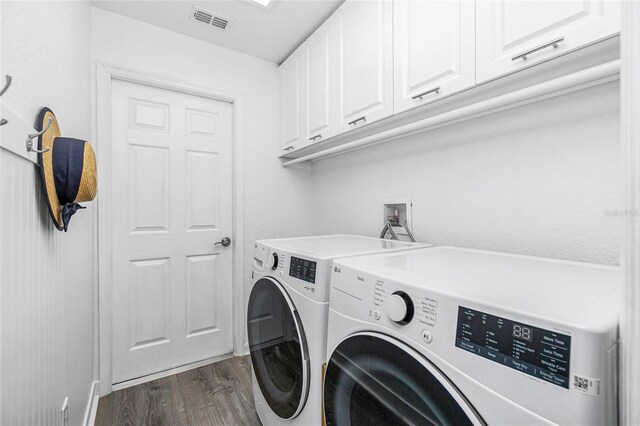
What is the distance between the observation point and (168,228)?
82.3 inches

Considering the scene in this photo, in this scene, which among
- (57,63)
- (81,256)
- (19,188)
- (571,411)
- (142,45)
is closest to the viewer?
(571,411)

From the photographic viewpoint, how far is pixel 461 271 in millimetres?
778

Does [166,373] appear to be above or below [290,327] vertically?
below

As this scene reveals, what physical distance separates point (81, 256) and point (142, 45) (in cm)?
144

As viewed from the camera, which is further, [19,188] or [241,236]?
[241,236]

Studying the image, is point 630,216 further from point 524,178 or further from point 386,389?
point 524,178

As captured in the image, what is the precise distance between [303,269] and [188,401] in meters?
1.35

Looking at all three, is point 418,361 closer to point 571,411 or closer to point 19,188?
point 571,411

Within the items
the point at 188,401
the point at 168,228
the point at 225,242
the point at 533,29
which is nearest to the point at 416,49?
the point at 533,29

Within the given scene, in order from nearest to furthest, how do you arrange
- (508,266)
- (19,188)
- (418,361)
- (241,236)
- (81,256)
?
(418,361) → (19,188) → (508,266) → (81,256) → (241,236)

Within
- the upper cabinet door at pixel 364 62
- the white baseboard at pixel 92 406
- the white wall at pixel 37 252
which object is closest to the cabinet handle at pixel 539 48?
the upper cabinet door at pixel 364 62

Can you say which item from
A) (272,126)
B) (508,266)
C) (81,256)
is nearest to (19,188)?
(81,256)

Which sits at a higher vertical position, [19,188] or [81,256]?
[19,188]

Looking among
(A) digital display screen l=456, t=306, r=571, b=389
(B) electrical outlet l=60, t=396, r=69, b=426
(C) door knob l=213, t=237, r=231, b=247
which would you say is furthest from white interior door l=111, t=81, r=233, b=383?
(A) digital display screen l=456, t=306, r=571, b=389
